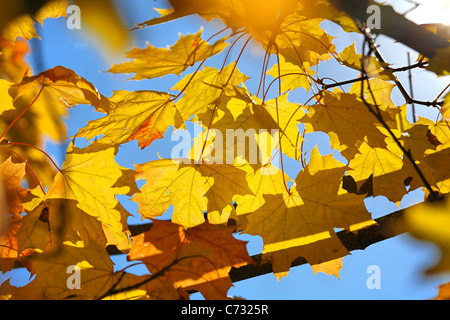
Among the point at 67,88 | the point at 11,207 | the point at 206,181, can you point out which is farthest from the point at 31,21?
the point at 206,181

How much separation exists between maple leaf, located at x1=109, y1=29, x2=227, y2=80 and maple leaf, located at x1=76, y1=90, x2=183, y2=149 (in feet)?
0.87

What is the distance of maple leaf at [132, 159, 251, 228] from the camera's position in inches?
62.4

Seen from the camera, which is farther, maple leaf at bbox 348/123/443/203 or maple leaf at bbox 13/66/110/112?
maple leaf at bbox 348/123/443/203

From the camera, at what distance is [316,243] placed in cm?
160

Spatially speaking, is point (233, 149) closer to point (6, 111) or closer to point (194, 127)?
point (194, 127)

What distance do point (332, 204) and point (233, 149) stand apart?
0.48 m

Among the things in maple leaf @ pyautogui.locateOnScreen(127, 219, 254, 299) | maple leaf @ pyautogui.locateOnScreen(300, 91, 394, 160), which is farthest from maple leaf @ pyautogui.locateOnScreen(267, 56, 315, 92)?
maple leaf @ pyautogui.locateOnScreen(127, 219, 254, 299)

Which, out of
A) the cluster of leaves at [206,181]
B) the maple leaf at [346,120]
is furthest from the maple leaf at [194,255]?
the maple leaf at [346,120]

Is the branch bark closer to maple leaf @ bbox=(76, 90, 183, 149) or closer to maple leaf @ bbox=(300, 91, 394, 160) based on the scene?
maple leaf @ bbox=(300, 91, 394, 160)

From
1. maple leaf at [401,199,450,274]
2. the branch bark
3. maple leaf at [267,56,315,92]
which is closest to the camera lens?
maple leaf at [401,199,450,274]

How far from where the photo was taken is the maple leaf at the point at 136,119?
158 cm

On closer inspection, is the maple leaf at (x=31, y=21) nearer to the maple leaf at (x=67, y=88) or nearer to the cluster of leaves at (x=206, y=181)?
the cluster of leaves at (x=206, y=181)
